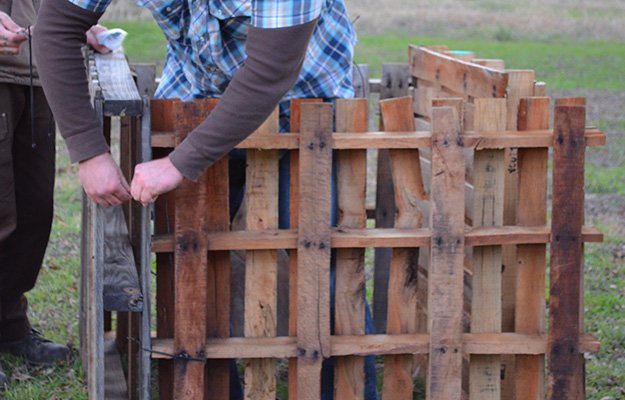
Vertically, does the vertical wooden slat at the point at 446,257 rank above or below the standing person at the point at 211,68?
below

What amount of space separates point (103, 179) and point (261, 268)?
0.71 m

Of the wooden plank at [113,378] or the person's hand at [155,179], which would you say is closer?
the person's hand at [155,179]

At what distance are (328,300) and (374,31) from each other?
20.0m

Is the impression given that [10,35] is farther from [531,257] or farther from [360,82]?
[531,257]

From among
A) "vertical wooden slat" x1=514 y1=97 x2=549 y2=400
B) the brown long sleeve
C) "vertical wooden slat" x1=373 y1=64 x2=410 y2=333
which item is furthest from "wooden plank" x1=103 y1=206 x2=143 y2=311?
"vertical wooden slat" x1=373 y1=64 x2=410 y2=333

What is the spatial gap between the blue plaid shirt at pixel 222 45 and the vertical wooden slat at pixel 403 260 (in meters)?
0.35

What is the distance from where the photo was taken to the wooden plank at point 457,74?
427 cm

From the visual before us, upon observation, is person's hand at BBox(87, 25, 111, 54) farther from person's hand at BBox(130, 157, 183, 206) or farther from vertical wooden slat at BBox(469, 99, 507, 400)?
vertical wooden slat at BBox(469, 99, 507, 400)

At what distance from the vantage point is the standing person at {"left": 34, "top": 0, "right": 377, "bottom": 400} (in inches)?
122

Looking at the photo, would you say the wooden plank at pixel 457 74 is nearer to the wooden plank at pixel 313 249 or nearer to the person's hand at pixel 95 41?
the wooden plank at pixel 313 249

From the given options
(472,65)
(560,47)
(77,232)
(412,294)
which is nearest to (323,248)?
(412,294)

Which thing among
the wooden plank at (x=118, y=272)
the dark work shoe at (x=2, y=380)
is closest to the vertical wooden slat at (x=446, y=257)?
the wooden plank at (x=118, y=272)

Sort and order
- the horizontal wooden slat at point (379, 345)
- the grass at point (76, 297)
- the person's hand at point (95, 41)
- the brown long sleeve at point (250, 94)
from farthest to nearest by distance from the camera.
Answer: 1. the grass at point (76, 297)
2. the person's hand at point (95, 41)
3. the horizontal wooden slat at point (379, 345)
4. the brown long sleeve at point (250, 94)

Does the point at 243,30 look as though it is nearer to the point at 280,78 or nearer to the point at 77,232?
the point at 280,78
